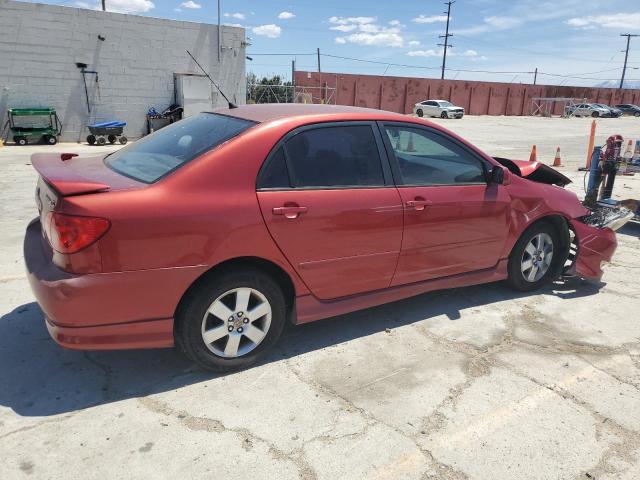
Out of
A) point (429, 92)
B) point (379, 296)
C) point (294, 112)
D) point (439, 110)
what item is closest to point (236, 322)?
point (379, 296)

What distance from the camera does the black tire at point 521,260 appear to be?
448cm

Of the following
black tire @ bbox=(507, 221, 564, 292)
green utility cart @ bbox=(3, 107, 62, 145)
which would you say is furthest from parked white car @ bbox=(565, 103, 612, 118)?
black tire @ bbox=(507, 221, 564, 292)

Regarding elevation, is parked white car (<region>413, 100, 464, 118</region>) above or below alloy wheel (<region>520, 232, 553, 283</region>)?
above

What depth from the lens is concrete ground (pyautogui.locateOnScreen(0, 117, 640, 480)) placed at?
97.9 inches

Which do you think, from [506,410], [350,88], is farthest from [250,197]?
[350,88]

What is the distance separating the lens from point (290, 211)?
315 centimetres

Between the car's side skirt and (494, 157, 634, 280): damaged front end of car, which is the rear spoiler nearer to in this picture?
the car's side skirt

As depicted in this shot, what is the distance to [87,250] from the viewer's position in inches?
104

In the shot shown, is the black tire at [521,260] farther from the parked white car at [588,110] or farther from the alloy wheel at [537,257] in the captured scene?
the parked white car at [588,110]

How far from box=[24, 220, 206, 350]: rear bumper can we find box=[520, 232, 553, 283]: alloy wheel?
3.04 m

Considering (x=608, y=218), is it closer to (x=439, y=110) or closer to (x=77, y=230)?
(x=77, y=230)

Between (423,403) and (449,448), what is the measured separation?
397mm

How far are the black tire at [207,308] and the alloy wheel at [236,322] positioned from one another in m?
0.03

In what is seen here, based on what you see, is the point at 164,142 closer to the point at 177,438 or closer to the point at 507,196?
the point at 177,438
